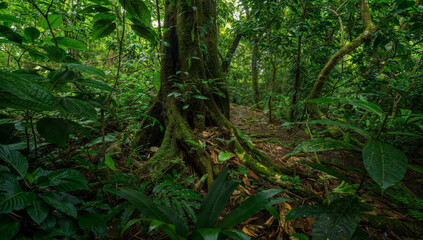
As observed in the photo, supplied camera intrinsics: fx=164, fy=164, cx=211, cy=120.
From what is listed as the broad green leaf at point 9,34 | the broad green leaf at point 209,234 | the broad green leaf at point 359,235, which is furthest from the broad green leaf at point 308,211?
the broad green leaf at point 9,34

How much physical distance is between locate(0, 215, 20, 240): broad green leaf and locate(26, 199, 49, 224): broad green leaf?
0.05 m

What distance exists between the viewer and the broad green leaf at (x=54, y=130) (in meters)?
0.83

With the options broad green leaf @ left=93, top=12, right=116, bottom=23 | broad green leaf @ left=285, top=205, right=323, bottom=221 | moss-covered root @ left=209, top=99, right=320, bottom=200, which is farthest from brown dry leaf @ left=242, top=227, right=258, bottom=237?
broad green leaf @ left=93, top=12, right=116, bottom=23

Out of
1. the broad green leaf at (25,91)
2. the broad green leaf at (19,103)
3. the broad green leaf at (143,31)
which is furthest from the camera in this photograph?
the broad green leaf at (143,31)

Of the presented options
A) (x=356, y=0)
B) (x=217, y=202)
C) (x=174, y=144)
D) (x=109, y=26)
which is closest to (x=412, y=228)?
(x=217, y=202)

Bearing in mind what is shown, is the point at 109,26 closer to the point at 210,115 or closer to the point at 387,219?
the point at 210,115

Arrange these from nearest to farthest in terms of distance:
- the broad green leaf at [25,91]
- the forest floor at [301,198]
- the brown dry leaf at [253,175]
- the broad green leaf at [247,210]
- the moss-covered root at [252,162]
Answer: the broad green leaf at [25,91]
the broad green leaf at [247,210]
the forest floor at [301,198]
the moss-covered root at [252,162]
the brown dry leaf at [253,175]

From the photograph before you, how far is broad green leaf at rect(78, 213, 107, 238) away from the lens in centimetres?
80

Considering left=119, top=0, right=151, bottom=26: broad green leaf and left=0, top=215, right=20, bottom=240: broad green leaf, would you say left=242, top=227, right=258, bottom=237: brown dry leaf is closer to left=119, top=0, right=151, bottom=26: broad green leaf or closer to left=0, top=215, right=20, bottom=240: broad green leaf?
left=0, top=215, right=20, bottom=240: broad green leaf

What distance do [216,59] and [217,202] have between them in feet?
8.31

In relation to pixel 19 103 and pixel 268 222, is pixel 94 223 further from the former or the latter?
pixel 268 222

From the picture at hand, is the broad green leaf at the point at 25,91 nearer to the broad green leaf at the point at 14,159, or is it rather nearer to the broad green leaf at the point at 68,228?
the broad green leaf at the point at 14,159

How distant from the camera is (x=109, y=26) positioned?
44.1 inches

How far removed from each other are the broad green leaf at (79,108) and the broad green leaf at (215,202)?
0.78m
